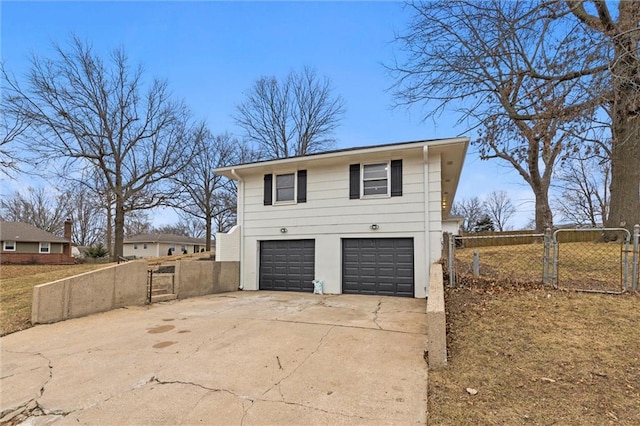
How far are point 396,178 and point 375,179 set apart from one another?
639 mm

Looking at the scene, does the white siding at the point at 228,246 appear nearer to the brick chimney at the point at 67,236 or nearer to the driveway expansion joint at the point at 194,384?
the driveway expansion joint at the point at 194,384

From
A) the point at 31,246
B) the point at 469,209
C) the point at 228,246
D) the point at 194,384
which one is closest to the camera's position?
the point at 194,384

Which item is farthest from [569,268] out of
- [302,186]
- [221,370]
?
[221,370]

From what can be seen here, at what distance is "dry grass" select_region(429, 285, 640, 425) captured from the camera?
289 centimetres

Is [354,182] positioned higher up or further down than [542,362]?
higher up

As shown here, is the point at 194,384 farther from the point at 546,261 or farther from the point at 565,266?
the point at 565,266

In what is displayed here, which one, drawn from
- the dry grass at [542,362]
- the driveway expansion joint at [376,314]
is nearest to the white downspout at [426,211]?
the driveway expansion joint at [376,314]

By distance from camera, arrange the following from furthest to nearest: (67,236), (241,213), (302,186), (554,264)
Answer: (67,236), (241,213), (302,186), (554,264)

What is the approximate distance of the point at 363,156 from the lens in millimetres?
9875

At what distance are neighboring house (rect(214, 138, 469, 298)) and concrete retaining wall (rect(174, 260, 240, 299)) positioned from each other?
34 centimetres

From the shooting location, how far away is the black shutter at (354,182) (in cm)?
1012

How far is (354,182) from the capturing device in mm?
10164

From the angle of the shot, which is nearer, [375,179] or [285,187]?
[375,179]

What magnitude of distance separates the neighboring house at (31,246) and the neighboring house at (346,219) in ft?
82.6
